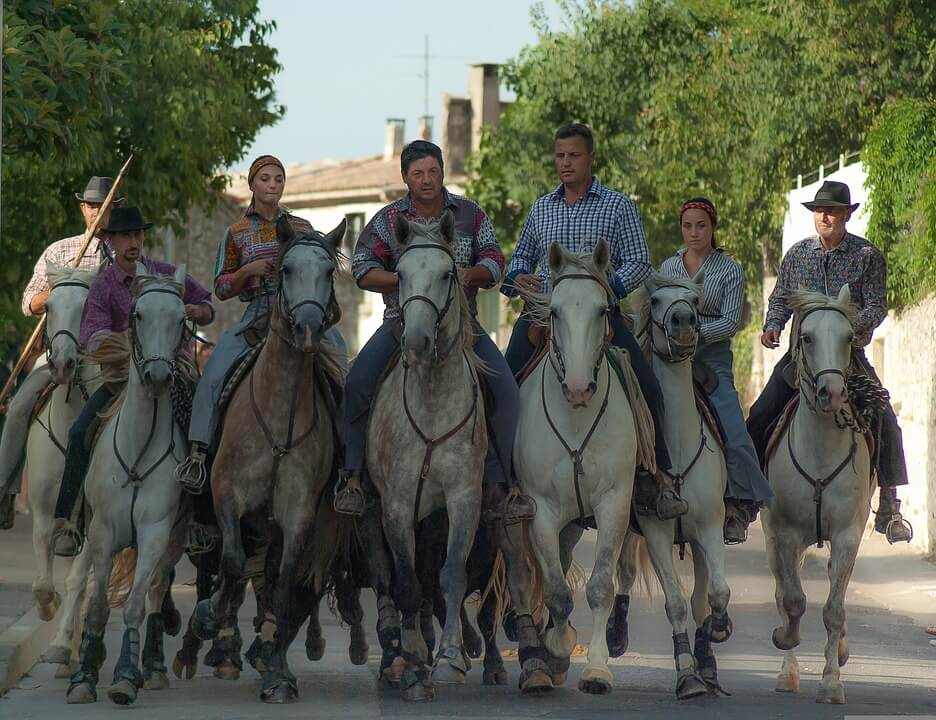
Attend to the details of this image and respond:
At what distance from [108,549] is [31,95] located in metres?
3.96

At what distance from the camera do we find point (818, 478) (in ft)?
34.3

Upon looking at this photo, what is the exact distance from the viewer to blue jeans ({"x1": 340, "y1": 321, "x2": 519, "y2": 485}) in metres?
9.80

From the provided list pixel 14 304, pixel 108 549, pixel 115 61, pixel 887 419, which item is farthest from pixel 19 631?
pixel 14 304

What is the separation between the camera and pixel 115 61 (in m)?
13.2

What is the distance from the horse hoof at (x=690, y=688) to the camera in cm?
945

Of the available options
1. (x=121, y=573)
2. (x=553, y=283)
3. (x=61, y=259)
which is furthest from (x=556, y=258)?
(x=61, y=259)

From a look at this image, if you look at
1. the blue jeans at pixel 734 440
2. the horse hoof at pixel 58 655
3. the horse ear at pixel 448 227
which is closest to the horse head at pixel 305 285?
the horse ear at pixel 448 227

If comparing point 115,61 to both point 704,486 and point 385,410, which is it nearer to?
point 385,410

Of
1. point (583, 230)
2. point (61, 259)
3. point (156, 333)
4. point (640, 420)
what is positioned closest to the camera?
point (156, 333)

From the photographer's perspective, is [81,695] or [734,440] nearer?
[81,695]

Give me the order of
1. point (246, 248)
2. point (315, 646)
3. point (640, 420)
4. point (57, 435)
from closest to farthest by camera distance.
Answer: point (640, 420) < point (246, 248) < point (315, 646) < point (57, 435)

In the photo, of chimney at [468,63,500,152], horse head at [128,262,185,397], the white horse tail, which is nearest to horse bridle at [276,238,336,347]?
horse head at [128,262,185,397]

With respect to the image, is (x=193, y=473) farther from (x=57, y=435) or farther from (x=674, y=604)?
(x=674, y=604)

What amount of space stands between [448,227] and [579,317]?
0.84m
